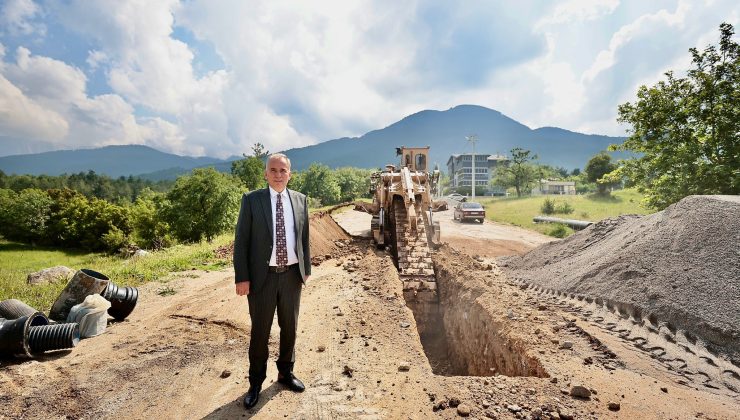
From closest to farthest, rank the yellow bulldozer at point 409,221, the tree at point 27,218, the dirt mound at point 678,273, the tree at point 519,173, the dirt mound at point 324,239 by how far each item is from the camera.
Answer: the dirt mound at point 678,273, the yellow bulldozer at point 409,221, the dirt mound at point 324,239, the tree at point 27,218, the tree at point 519,173

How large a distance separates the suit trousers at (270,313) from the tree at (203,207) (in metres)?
22.2

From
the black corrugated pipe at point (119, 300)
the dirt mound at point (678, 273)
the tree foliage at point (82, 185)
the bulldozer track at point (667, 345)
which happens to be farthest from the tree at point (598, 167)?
the tree foliage at point (82, 185)

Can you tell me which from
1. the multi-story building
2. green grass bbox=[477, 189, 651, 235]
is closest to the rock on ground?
green grass bbox=[477, 189, 651, 235]

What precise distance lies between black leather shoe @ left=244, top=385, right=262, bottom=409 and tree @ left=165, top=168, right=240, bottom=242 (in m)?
22.2

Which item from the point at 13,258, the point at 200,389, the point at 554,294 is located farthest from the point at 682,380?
the point at 13,258

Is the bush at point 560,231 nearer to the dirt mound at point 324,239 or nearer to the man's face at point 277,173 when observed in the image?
the dirt mound at point 324,239

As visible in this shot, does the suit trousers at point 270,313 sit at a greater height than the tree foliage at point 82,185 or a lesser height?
lesser

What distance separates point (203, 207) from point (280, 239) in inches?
943

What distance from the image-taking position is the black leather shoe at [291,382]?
3809 millimetres

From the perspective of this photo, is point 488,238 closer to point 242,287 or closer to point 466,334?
point 466,334

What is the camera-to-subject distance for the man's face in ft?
11.7

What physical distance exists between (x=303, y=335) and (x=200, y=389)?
5.73ft

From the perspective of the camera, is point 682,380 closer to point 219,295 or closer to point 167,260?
point 219,295

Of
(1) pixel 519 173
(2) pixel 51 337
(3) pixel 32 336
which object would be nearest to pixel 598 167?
(1) pixel 519 173
